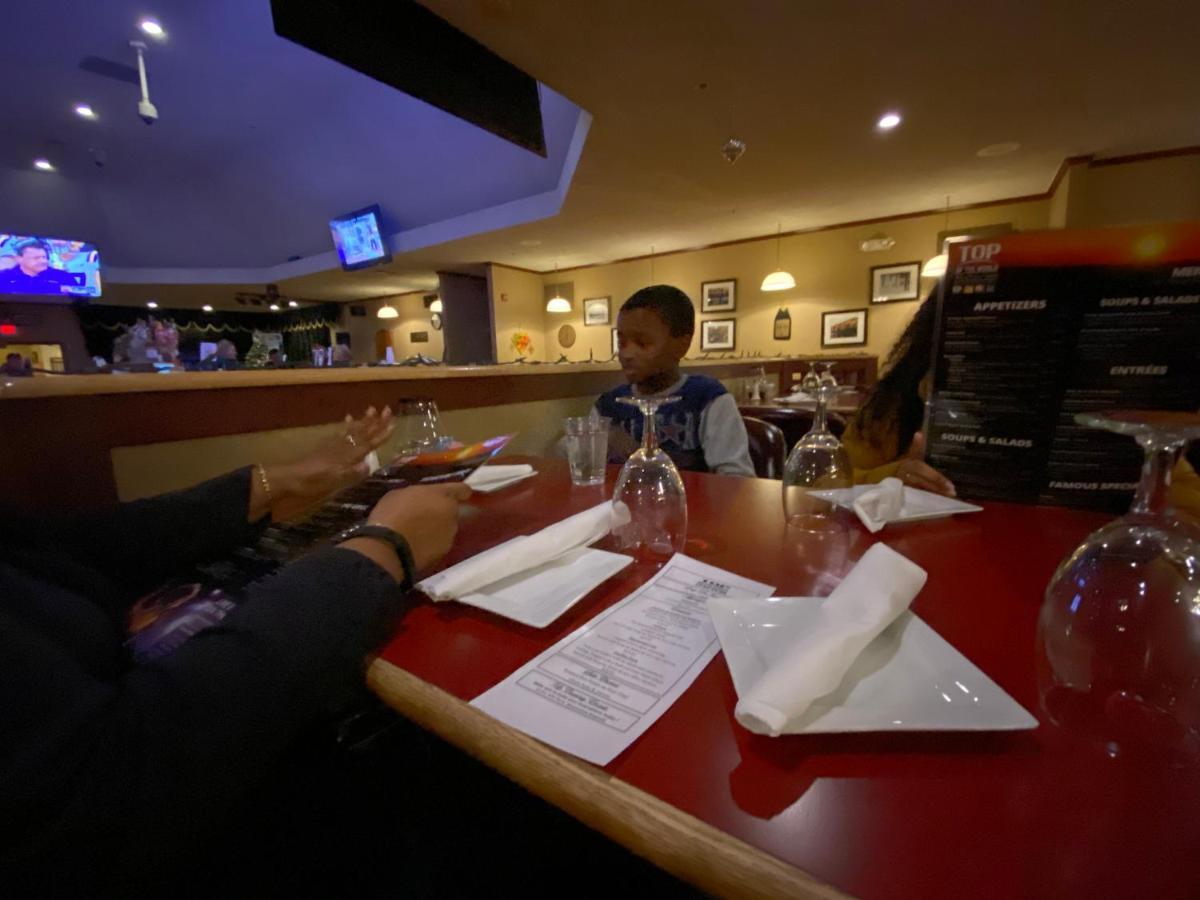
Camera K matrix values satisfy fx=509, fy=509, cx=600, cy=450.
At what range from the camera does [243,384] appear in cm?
126

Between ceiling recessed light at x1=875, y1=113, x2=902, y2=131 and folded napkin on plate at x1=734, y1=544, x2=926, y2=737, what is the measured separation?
4.24 m

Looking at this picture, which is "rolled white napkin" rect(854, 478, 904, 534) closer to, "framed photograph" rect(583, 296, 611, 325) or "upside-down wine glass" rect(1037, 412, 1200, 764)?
"upside-down wine glass" rect(1037, 412, 1200, 764)

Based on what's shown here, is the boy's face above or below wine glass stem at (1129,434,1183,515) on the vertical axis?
above

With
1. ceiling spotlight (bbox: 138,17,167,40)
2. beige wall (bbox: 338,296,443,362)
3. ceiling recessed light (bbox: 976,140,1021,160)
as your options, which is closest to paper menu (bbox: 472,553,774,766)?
ceiling recessed light (bbox: 976,140,1021,160)

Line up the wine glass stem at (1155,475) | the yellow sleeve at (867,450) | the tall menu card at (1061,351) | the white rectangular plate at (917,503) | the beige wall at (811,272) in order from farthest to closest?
the beige wall at (811,272), the yellow sleeve at (867,450), the white rectangular plate at (917,503), the tall menu card at (1061,351), the wine glass stem at (1155,475)

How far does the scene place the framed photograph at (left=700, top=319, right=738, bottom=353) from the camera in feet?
25.0

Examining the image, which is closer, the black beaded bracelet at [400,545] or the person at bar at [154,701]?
the person at bar at [154,701]

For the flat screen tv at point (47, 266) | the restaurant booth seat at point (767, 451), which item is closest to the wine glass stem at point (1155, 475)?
the restaurant booth seat at point (767, 451)

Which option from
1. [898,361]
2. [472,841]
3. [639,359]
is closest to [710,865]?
[472,841]

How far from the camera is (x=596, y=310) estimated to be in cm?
867

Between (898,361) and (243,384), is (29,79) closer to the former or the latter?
(243,384)

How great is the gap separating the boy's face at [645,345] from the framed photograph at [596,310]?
6.96 metres

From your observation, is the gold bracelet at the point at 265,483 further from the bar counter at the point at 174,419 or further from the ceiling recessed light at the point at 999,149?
the ceiling recessed light at the point at 999,149

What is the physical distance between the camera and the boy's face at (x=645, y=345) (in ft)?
5.76
